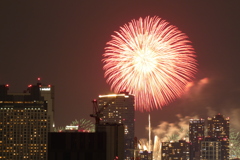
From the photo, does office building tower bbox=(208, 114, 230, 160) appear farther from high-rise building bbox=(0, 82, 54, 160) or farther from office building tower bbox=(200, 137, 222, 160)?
high-rise building bbox=(0, 82, 54, 160)

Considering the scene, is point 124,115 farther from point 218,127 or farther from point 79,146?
point 79,146

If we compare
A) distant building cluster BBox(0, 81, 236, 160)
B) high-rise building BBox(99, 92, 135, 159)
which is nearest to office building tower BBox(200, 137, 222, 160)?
distant building cluster BBox(0, 81, 236, 160)

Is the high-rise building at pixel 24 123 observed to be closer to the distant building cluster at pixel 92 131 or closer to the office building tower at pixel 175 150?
the distant building cluster at pixel 92 131

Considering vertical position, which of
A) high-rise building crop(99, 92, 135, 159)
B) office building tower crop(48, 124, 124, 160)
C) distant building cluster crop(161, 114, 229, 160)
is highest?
high-rise building crop(99, 92, 135, 159)

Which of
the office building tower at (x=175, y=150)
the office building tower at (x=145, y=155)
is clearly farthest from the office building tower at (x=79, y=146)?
the office building tower at (x=175, y=150)

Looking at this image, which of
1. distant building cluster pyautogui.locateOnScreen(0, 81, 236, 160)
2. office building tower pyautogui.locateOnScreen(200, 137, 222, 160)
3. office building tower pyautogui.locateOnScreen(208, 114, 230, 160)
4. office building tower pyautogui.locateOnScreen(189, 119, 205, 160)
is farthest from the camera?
office building tower pyautogui.locateOnScreen(208, 114, 230, 160)

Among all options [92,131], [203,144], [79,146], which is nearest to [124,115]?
[203,144]
